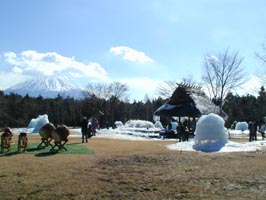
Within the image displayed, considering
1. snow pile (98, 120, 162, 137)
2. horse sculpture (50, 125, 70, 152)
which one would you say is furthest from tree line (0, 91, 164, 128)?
horse sculpture (50, 125, 70, 152)

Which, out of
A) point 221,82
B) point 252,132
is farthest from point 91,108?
point 252,132

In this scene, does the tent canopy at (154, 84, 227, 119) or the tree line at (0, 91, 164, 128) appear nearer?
the tent canopy at (154, 84, 227, 119)

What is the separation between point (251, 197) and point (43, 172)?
263 inches

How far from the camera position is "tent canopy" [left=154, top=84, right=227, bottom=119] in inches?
1406

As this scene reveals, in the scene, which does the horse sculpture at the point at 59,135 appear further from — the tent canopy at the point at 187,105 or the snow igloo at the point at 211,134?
the tent canopy at the point at 187,105

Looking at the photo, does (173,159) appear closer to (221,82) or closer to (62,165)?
(62,165)

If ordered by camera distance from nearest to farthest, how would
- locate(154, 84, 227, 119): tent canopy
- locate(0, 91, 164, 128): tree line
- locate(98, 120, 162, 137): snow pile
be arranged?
locate(154, 84, 227, 119): tent canopy < locate(98, 120, 162, 137): snow pile < locate(0, 91, 164, 128): tree line

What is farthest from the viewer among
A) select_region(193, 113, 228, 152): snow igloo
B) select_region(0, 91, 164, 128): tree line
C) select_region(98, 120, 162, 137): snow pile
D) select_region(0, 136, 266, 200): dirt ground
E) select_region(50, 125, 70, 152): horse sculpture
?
select_region(0, 91, 164, 128): tree line

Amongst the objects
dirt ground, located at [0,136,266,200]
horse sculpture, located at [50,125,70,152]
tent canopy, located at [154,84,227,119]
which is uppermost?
tent canopy, located at [154,84,227,119]

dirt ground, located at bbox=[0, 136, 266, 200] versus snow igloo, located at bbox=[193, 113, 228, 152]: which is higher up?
snow igloo, located at bbox=[193, 113, 228, 152]

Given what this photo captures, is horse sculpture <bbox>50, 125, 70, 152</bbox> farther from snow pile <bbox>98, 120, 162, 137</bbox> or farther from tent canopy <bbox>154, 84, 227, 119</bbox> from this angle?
tent canopy <bbox>154, 84, 227, 119</bbox>

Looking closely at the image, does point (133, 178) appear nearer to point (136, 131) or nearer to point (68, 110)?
point (136, 131)

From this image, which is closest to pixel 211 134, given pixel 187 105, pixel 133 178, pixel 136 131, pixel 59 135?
pixel 59 135

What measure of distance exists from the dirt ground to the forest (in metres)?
47.8
